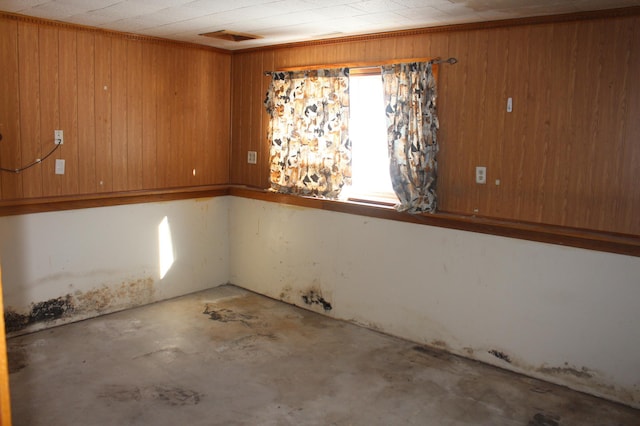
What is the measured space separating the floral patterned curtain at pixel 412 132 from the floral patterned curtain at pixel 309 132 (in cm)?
52

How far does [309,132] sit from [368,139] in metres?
0.55

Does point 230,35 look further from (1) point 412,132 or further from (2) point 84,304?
(2) point 84,304

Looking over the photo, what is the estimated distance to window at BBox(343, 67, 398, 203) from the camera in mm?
4715

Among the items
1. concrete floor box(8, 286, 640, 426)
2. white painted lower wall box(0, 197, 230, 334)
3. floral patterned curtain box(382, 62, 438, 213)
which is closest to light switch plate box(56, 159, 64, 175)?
white painted lower wall box(0, 197, 230, 334)

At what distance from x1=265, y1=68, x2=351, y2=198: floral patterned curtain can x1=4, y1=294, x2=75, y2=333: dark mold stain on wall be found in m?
2.09

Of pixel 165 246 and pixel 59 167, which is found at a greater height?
pixel 59 167

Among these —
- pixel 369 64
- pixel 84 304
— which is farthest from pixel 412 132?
pixel 84 304

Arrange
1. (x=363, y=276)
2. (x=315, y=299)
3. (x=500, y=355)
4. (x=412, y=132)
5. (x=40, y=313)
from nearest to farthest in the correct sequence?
(x=500, y=355), (x=412, y=132), (x=40, y=313), (x=363, y=276), (x=315, y=299)

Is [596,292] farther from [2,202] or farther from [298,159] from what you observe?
[2,202]

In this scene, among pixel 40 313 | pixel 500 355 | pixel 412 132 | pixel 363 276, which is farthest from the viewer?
pixel 363 276

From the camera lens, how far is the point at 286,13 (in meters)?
3.84

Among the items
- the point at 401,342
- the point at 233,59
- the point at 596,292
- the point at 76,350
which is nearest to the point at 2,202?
the point at 76,350

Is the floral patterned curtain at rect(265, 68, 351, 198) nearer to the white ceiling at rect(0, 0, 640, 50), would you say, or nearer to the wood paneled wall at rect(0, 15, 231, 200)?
the white ceiling at rect(0, 0, 640, 50)

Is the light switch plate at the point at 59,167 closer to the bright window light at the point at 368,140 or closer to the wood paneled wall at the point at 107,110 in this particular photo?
the wood paneled wall at the point at 107,110
